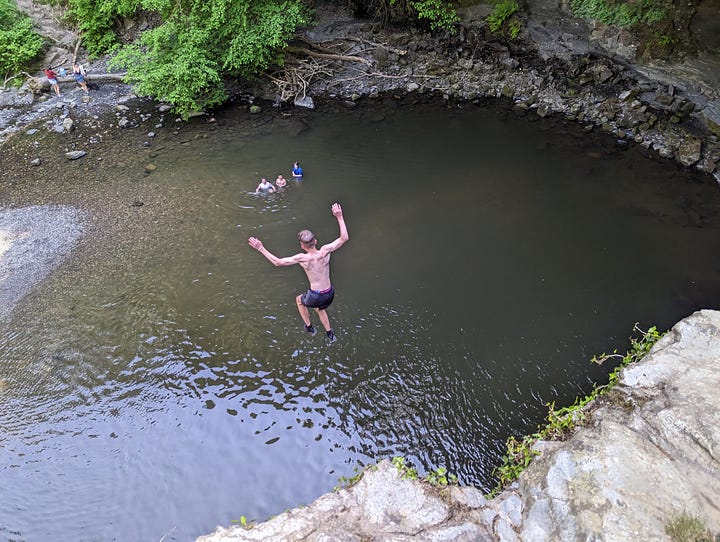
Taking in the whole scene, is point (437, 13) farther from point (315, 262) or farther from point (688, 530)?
point (688, 530)

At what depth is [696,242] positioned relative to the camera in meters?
9.55

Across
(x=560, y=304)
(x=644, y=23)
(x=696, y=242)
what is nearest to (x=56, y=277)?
(x=560, y=304)

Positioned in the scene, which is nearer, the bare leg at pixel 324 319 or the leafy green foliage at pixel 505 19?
the bare leg at pixel 324 319

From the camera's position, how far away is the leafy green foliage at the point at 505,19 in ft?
48.4

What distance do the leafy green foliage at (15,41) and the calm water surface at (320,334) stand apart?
8.24 m

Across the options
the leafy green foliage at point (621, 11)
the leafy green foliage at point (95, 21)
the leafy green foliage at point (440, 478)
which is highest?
the leafy green foliage at point (621, 11)

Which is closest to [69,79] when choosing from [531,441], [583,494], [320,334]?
[320,334]

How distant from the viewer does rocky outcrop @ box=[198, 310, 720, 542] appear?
421cm

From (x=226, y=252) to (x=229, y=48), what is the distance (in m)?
7.35

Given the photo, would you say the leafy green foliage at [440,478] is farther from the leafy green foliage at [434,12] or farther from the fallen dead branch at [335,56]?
the leafy green foliage at [434,12]

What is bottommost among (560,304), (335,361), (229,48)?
(335,361)

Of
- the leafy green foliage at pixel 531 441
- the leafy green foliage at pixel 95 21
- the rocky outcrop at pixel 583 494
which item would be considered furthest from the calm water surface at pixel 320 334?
the leafy green foliage at pixel 95 21

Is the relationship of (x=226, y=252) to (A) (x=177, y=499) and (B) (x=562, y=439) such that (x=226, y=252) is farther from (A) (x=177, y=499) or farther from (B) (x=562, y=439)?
(B) (x=562, y=439)

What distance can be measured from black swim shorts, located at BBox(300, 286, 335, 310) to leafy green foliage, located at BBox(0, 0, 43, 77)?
1576 cm
